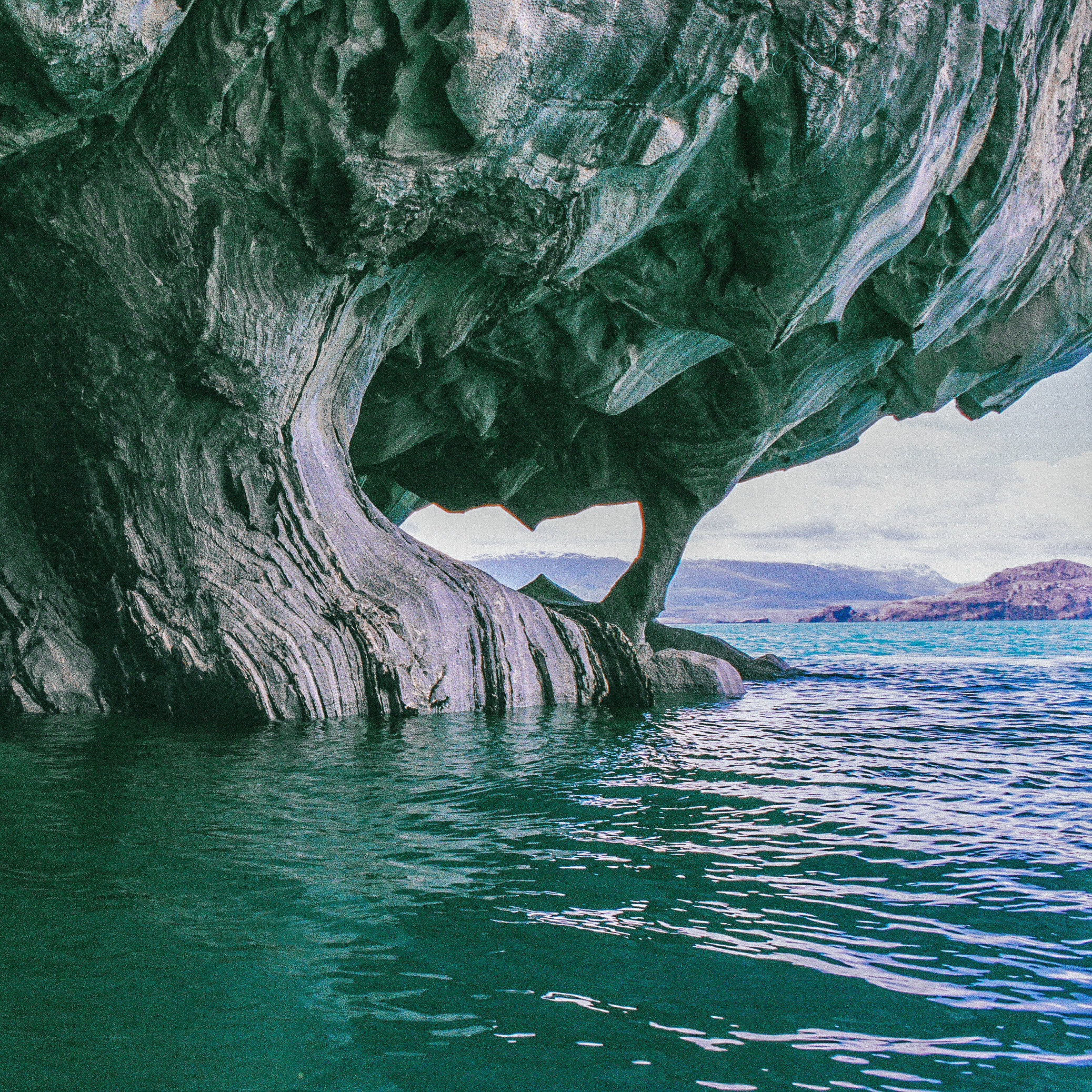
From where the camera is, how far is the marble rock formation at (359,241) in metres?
6.42

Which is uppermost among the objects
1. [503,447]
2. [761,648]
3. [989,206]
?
[989,206]

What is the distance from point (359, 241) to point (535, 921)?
222 inches

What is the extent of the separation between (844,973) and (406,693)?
18.7ft

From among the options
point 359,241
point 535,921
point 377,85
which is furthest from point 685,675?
point 535,921

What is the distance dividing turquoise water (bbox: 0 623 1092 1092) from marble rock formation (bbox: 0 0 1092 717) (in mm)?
2050

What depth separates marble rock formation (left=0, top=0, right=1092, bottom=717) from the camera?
6.42 m

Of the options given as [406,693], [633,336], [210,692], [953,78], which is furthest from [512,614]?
[953,78]

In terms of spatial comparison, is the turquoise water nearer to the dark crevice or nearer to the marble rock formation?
the marble rock formation

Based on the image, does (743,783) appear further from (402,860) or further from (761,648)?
(761,648)

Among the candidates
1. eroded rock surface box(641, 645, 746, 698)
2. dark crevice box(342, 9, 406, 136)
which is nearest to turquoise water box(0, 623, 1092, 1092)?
dark crevice box(342, 9, 406, 136)

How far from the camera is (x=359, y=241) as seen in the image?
7.11 m

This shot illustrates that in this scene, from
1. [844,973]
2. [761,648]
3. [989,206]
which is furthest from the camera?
[761,648]

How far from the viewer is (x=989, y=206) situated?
9.81 m

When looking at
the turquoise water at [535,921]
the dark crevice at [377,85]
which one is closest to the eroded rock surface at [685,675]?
the turquoise water at [535,921]
